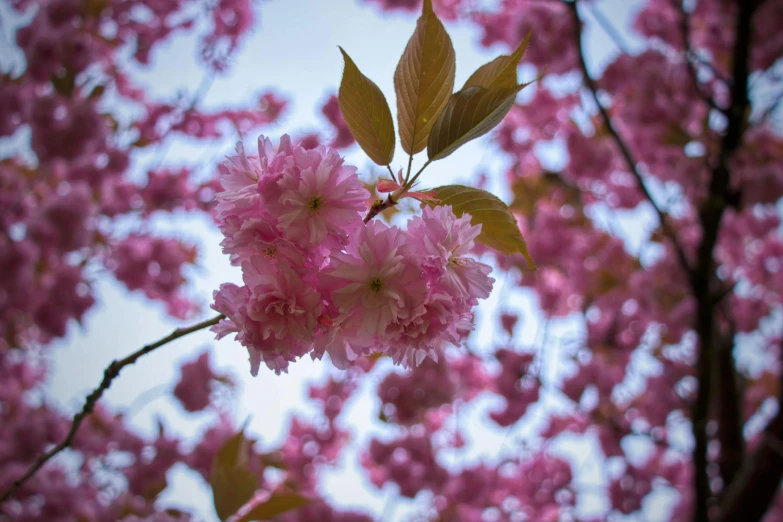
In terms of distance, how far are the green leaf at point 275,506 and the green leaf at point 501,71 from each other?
0.98 metres

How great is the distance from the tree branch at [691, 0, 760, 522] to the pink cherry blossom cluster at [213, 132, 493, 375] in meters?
2.57

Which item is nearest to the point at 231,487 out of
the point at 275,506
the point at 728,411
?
the point at 275,506

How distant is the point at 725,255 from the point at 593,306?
1478mm

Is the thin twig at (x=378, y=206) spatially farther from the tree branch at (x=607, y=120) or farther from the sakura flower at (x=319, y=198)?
the tree branch at (x=607, y=120)

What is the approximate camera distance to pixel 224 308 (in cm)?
69

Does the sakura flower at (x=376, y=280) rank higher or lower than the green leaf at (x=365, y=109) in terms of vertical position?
lower

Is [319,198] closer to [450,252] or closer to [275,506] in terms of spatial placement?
[450,252]

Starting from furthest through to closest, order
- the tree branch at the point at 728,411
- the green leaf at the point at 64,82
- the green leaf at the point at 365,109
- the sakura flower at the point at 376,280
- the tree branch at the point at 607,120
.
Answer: the tree branch at the point at 728,411 < the green leaf at the point at 64,82 < the tree branch at the point at 607,120 < the green leaf at the point at 365,109 < the sakura flower at the point at 376,280

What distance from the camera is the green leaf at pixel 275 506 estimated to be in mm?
1181

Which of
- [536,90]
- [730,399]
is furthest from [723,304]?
[536,90]

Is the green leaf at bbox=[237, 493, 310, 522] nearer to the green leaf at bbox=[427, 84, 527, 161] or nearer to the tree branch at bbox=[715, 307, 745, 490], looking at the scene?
the green leaf at bbox=[427, 84, 527, 161]

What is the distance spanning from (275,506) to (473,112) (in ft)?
3.24

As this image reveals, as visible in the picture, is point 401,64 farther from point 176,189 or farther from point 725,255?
point 725,255

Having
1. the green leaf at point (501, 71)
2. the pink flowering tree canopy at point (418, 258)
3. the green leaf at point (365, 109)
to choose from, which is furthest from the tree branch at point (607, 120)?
the green leaf at point (365, 109)
